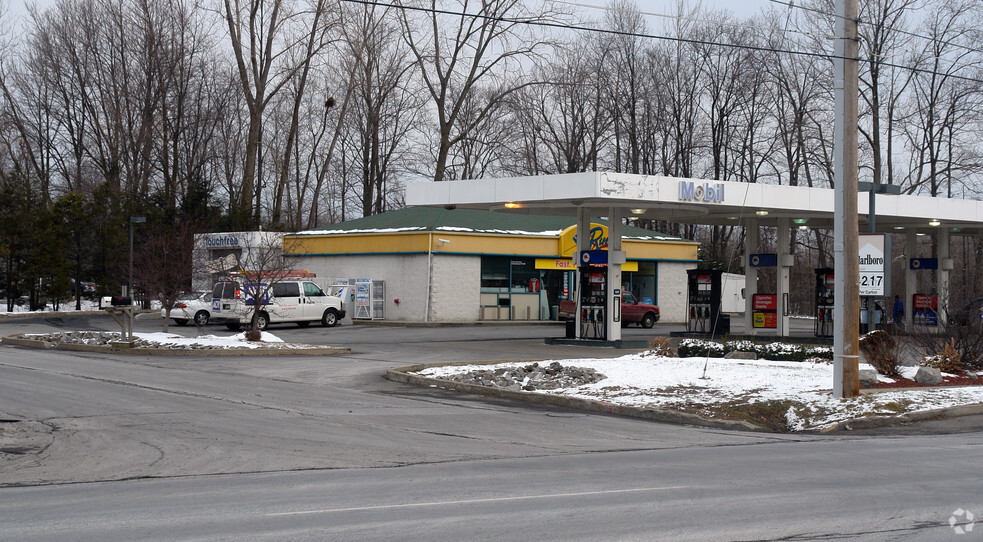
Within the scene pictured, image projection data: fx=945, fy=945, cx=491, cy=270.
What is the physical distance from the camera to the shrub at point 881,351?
59.9 feet

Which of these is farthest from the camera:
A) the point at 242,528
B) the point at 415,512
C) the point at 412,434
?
the point at 412,434

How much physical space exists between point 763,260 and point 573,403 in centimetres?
1951

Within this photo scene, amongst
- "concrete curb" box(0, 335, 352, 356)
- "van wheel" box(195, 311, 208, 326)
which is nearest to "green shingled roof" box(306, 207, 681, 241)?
"van wheel" box(195, 311, 208, 326)

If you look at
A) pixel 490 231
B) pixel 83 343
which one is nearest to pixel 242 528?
pixel 83 343

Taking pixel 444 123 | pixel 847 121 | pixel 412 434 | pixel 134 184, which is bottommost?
pixel 412 434

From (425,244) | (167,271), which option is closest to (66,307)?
(425,244)

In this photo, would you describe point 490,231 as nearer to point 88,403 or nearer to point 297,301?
point 297,301

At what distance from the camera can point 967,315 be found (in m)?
20.3

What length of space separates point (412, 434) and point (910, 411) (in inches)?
323

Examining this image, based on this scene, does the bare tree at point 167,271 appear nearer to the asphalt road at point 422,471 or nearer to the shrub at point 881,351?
the asphalt road at point 422,471

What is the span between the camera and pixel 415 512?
7586 mm

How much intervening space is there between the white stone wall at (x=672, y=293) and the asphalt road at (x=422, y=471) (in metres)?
32.3

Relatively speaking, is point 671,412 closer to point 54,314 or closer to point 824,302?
point 824,302

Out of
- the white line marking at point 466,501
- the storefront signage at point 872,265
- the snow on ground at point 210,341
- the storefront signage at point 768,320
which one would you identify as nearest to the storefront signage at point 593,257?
the storefront signage at point 768,320
